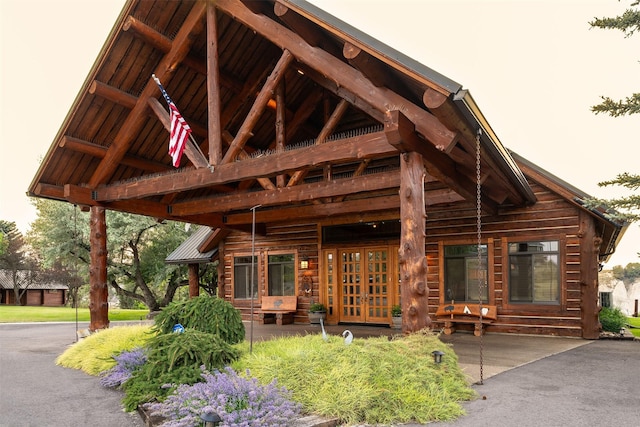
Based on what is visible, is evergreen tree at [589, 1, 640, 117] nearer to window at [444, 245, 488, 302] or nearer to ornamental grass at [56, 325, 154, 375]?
window at [444, 245, 488, 302]

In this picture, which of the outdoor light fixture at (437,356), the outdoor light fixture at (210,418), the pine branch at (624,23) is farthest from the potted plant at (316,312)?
the outdoor light fixture at (210,418)

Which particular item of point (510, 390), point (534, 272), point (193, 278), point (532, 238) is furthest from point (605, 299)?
point (193, 278)

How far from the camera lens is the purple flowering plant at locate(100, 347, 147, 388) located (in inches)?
246

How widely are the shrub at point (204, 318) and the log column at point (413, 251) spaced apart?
2574 mm

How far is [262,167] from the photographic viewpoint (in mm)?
7781

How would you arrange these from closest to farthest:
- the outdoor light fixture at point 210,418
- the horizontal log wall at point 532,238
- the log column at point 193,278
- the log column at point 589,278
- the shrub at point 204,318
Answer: the outdoor light fixture at point 210,418 → the shrub at point 204,318 → the log column at point 589,278 → the horizontal log wall at point 532,238 → the log column at point 193,278

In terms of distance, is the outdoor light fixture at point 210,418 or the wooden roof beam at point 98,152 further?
the wooden roof beam at point 98,152

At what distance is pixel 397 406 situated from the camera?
468 centimetres

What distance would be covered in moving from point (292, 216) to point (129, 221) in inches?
567

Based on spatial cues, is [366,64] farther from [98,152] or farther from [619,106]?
[98,152]

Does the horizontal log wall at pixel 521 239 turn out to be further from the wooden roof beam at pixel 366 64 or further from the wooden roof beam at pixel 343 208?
the wooden roof beam at pixel 366 64

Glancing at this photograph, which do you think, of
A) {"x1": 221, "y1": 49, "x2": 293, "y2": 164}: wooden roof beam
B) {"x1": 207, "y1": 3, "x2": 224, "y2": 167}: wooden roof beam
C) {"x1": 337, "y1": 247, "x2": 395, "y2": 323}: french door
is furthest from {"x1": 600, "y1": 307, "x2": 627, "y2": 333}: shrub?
{"x1": 207, "y1": 3, "x2": 224, "y2": 167}: wooden roof beam

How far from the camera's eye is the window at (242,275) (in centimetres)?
1572

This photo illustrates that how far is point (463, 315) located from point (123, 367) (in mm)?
7818
